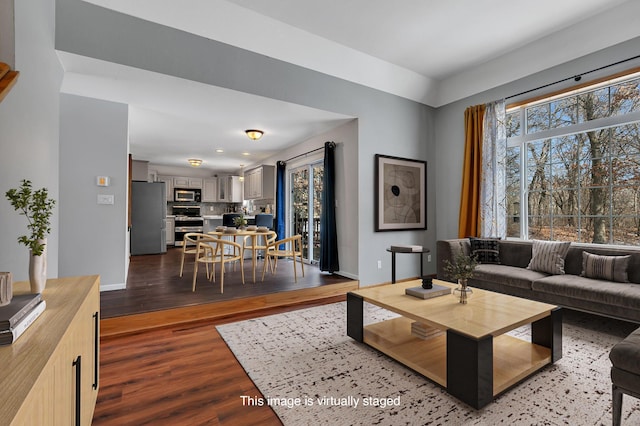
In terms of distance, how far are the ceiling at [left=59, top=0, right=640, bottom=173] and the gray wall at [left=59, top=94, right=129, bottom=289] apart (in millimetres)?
283

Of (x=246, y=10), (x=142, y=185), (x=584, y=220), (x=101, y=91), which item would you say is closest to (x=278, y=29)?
(x=246, y=10)

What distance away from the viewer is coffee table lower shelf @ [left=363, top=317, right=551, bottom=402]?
1.96m

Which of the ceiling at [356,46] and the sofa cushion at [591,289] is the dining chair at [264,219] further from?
the sofa cushion at [591,289]

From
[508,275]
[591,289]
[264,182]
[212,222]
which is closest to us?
[591,289]

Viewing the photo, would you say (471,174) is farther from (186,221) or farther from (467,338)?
(186,221)

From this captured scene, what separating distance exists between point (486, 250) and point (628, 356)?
270 centimetres

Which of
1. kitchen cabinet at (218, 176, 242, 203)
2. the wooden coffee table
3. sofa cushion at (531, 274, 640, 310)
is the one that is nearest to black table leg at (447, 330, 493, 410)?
the wooden coffee table

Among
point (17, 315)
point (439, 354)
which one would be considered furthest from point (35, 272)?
point (439, 354)

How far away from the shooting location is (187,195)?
9.12 meters

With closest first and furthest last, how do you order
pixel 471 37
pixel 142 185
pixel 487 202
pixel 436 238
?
pixel 471 37, pixel 487 202, pixel 436 238, pixel 142 185

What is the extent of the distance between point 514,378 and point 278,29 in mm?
4004

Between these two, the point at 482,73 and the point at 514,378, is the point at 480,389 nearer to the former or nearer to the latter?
the point at 514,378

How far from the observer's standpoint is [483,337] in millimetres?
1715

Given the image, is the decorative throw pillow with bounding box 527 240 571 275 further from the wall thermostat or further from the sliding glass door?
the wall thermostat
